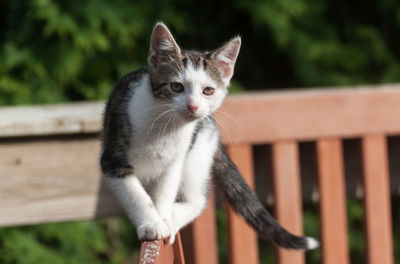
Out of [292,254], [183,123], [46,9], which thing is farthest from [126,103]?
[46,9]

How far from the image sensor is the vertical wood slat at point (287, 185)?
181 cm

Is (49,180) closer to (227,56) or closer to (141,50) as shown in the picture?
(227,56)

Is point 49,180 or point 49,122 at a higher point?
point 49,122

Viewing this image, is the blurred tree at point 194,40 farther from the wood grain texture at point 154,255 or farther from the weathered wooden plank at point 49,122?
the wood grain texture at point 154,255

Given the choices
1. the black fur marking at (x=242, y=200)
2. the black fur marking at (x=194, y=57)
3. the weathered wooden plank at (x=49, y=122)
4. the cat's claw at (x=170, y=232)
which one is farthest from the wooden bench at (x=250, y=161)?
the cat's claw at (x=170, y=232)

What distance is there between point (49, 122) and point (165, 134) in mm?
605

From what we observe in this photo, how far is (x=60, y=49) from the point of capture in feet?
8.88

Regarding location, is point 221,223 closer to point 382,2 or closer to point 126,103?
point 382,2

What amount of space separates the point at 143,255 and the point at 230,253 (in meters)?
1.10

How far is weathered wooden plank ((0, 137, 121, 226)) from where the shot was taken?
1.69 metres

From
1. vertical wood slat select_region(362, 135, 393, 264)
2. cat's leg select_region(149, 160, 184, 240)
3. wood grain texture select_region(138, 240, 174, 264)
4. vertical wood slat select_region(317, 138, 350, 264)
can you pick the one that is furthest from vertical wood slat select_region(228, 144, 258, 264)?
wood grain texture select_region(138, 240, 174, 264)

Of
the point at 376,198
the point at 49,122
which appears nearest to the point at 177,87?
the point at 49,122

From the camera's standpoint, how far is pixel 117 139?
3.84 ft

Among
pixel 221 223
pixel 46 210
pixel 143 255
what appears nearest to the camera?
pixel 143 255
